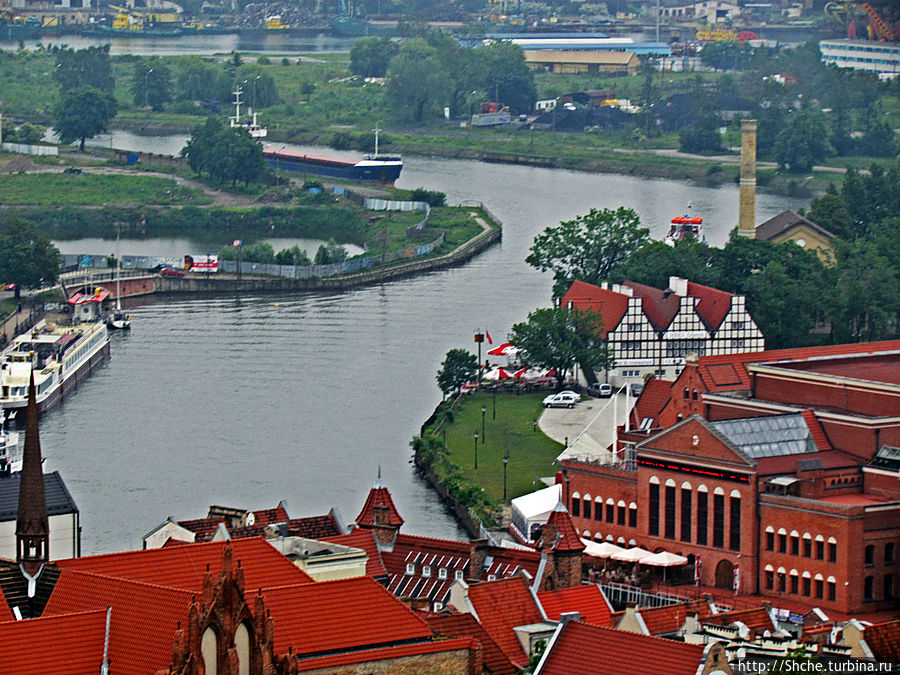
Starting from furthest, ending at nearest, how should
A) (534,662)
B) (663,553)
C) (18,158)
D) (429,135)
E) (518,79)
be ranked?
(518,79) → (429,135) → (18,158) → (663,553) → (534,662)

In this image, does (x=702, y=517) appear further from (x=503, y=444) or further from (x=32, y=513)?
(x=32, y=513)

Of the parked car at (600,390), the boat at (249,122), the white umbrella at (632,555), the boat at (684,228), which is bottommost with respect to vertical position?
the white umbrella at (632,555)

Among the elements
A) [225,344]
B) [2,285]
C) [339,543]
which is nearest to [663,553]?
[339,543]

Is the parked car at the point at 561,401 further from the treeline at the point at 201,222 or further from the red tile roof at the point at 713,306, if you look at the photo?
the treeline at the point at 201,222

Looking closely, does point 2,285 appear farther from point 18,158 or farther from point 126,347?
point 18,158

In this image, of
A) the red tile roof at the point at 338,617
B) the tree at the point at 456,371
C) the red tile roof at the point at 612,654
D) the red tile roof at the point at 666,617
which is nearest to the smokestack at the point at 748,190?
the tree at the point at 456,371

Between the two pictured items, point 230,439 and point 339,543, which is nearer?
point 339,543

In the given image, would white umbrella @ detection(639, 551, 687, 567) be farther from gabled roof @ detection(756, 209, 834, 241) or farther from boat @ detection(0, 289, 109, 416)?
gabled roof @ detection(756, 209, 834, 241)
